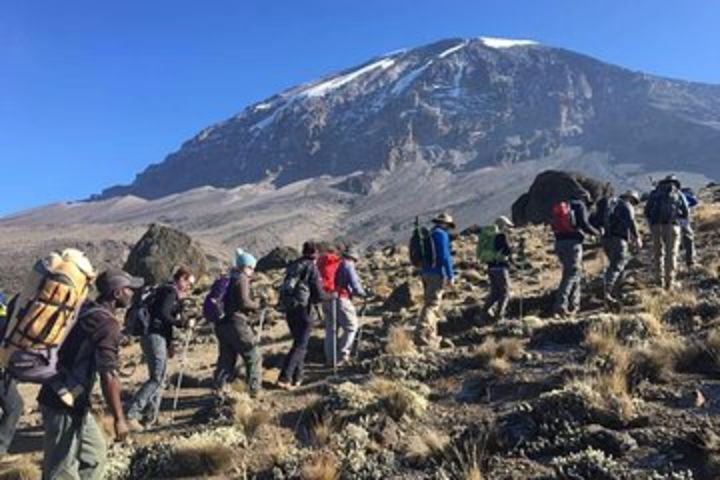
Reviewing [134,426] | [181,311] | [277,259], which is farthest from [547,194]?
→ [134,426]

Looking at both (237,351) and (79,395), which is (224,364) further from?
(79,395)

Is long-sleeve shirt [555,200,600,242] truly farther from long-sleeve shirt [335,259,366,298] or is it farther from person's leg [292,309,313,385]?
person's leg [292,309,313,385]

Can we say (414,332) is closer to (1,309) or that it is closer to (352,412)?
(352,412)

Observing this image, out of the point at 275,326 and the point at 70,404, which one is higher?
the point at 70,404

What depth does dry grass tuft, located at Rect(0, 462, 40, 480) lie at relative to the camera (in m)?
8.02

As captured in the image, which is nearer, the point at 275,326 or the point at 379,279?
the point at 275,326

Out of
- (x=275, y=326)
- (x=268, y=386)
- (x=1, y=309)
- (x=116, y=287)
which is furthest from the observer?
(x=275, y=326)

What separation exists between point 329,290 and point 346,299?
281mm

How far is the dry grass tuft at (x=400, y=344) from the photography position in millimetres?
10977

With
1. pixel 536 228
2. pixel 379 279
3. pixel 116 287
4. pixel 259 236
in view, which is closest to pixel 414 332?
pixel 116 287

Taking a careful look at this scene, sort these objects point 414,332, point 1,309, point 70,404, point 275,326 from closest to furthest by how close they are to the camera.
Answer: point 70,404 < point 1,309 < point 414,332 < point 275,326

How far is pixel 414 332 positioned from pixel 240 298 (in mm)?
3241

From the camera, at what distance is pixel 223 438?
26.5 feet

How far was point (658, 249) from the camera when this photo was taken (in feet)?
43.8
